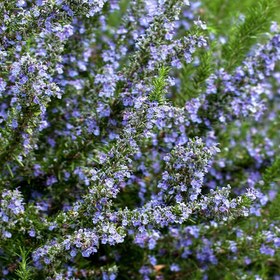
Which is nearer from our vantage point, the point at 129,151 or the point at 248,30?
the point at 129,151

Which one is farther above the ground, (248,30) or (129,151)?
(248,30)

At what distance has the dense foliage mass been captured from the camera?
252 centimetres

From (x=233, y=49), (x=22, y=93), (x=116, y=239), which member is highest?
→ (x=233, y=49)

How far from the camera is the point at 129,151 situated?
2492 mm

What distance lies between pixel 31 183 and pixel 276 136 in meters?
2.22

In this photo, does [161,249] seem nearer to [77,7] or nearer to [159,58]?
[159,58]

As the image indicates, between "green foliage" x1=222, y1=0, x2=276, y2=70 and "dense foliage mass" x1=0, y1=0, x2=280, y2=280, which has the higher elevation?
"green foliage" x1=222, y1=0, x2=276, y2=70

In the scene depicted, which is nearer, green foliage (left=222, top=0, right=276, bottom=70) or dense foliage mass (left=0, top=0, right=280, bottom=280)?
dense foliage mass (left=0, top=0, right=280, bottom=280)

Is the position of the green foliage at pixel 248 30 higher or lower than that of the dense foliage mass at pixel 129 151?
higher

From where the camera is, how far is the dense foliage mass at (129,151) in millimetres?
2516

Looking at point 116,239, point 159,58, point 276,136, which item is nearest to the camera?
point 116,239

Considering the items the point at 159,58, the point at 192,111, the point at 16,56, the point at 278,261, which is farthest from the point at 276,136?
the point at 16,56

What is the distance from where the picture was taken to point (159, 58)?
2.86 m

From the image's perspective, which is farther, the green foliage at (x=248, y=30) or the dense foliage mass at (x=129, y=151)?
the green foliage at (x=248, y=30)
